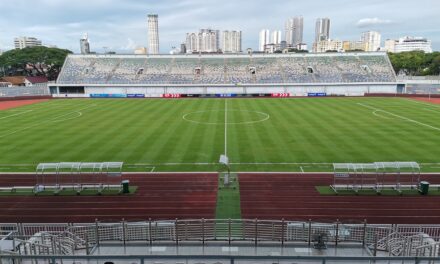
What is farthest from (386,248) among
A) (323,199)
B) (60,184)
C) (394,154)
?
(60,184)

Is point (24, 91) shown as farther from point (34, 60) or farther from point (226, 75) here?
point (226, 75)

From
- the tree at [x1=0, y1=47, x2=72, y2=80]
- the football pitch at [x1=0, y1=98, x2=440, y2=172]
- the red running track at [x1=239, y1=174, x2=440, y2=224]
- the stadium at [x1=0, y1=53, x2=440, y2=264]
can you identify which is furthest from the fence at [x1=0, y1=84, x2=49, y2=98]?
the red running track at [x1=239, y1=174, x2=440, y2=224]

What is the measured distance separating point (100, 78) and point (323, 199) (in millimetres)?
71092

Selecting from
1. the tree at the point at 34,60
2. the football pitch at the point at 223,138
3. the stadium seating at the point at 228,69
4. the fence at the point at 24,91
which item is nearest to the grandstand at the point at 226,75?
the stadium seating at the point at 228,69

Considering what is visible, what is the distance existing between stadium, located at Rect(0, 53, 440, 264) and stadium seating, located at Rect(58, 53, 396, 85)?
23332 millimetres

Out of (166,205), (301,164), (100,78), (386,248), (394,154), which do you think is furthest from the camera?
(100,78)

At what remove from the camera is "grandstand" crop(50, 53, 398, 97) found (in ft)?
236

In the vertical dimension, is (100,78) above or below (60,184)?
above

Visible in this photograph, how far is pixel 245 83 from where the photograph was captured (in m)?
73.5

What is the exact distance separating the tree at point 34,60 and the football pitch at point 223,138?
5340cm

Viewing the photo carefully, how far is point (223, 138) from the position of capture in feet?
104

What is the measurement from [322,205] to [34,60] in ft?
325

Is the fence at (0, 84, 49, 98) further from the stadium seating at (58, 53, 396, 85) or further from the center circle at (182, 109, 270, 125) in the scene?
the center circle at (182, 109, 270, 125)

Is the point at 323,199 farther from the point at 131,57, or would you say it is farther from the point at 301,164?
the point at 131,57
